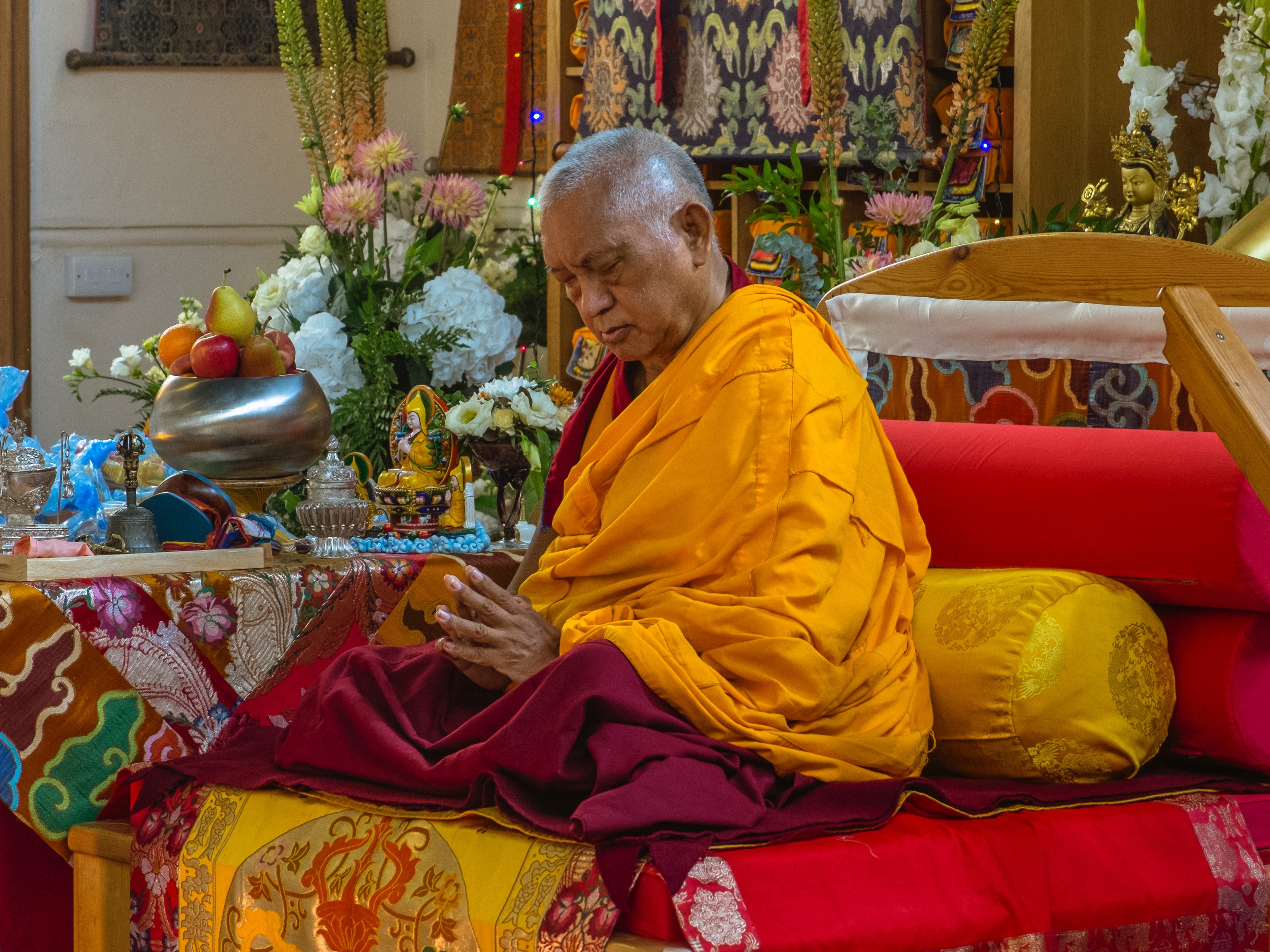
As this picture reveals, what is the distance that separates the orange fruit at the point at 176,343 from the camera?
7.13 ft

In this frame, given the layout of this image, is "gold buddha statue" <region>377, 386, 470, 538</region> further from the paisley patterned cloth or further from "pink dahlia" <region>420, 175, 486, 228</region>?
"pink dahlia" <region>420, 175, 486, 228</region>

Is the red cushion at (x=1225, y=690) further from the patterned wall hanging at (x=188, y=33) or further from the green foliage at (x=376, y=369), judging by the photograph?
the patterned wall hanging at (x=188, y=33)

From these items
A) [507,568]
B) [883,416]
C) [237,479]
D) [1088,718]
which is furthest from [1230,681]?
[237,479]

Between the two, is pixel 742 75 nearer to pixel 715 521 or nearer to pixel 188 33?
pixel 188 33

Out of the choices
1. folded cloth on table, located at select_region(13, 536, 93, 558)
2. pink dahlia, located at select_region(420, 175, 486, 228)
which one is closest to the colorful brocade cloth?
folded cloth on table, located at select_region(13, 536, 93, 558)

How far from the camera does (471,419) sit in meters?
2.12

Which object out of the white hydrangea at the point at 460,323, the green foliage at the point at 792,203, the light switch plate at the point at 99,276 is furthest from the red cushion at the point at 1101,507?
the light switch plate at the point at 99,276

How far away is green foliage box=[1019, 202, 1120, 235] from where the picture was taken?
2662 mm

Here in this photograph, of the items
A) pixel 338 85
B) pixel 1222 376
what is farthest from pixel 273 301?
pixel 1222 376

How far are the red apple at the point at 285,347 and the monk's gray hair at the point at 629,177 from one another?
0.63 meters

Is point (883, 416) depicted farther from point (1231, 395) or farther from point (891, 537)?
point (1231, 395)

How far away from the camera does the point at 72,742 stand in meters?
1.70

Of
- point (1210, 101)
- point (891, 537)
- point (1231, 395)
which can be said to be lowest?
point (891, 537)

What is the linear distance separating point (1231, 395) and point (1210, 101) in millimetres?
1538
